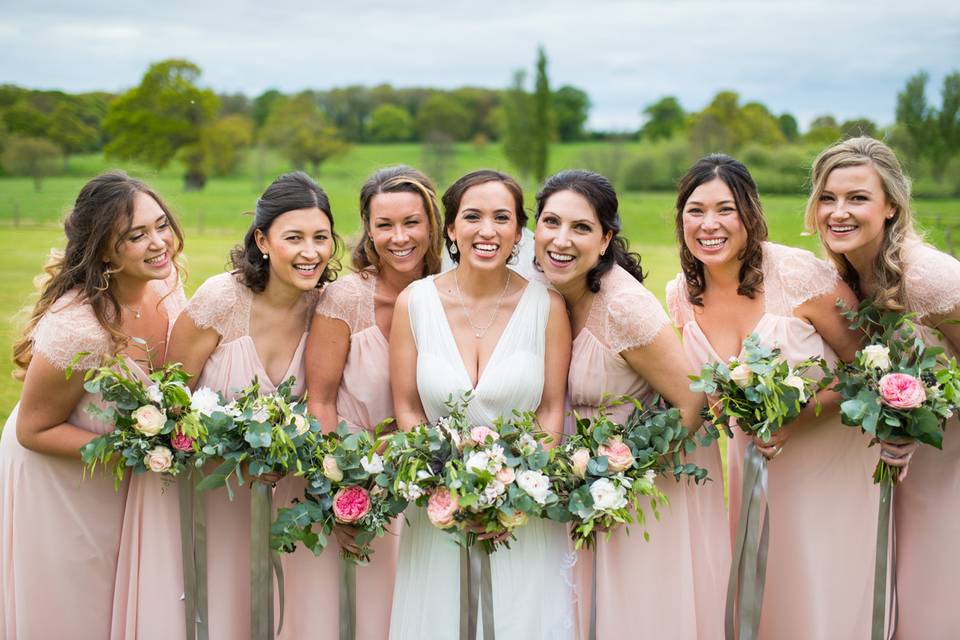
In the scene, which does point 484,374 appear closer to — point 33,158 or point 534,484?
point 534,484

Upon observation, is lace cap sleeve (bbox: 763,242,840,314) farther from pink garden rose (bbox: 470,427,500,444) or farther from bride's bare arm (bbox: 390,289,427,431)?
bride's bare arm (bbox: 390,289,427,431)

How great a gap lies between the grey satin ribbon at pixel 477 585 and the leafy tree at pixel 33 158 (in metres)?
39.4

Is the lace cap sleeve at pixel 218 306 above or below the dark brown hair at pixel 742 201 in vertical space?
below

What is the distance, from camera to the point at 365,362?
4.82 meters

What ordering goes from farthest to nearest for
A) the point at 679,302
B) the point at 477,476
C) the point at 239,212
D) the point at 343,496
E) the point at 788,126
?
1. the point at 788,126
2. the point at 239,212
3. the point at 679,302
4. the point at 343,496
5. the point at 477,476

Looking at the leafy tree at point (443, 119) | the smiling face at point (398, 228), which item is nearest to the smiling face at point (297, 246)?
the smiling face at point (398, 228)

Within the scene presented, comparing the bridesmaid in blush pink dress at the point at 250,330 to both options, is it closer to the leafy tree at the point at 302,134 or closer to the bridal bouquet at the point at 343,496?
the bridal bouquet at the point at 343,496

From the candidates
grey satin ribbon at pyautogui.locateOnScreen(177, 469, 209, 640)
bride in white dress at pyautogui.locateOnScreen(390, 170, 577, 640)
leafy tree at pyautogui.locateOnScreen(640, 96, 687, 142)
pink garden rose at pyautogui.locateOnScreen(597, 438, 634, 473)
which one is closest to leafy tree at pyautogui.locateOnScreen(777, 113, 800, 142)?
leafy tree at pyautogui.locateOnScreen(640, 96, 687, 142)

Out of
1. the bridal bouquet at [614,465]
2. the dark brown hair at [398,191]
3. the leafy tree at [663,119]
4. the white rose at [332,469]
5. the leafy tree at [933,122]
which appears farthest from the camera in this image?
the leafy tree at [663,119]

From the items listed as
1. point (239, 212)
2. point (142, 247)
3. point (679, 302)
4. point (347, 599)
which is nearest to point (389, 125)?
point (239, 212)

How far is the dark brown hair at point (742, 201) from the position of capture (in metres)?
4.57

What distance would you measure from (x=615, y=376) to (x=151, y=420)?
2.43 meters

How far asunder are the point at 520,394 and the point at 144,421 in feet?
6.34

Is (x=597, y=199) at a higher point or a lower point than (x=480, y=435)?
higher
